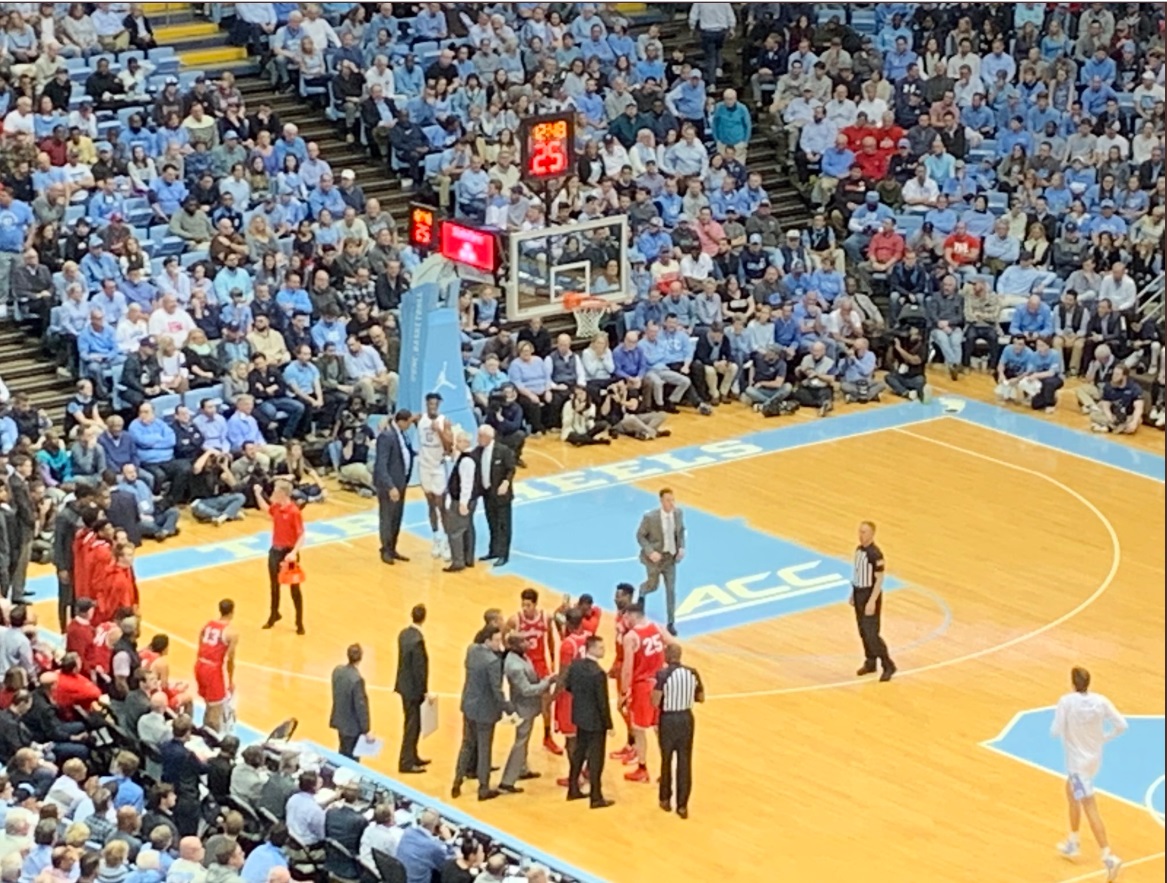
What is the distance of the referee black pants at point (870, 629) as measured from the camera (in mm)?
21812

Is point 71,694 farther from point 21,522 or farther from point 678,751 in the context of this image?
point 21,522

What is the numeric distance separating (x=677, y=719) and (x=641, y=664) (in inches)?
30.1

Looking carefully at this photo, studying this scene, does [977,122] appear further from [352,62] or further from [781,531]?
[781,531]

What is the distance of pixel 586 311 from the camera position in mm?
30922

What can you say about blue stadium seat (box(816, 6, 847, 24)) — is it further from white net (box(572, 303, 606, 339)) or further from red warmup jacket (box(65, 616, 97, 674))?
red warmup jacket (box(65, 616, 97, 674))

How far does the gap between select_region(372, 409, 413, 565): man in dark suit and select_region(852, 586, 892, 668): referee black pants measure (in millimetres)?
4916

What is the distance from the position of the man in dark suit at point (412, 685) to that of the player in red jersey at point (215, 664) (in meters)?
1.30

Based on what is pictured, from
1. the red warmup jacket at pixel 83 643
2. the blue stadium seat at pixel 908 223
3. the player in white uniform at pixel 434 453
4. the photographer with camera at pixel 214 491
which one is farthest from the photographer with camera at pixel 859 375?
the red warmup jacket at pixel 83 643

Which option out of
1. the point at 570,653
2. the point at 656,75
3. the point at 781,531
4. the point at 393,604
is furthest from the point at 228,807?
the point at 656,75

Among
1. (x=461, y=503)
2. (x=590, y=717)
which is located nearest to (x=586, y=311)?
(x=461, y=503)

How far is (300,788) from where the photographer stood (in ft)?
58.2

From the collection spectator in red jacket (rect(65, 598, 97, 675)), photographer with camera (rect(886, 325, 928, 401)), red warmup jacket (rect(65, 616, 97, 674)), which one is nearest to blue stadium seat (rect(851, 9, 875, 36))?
photographer with camera (rect(886, 325, 928, 401))

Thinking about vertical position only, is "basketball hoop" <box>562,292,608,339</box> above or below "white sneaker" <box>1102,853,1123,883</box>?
above

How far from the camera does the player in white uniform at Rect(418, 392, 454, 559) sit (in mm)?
25016
